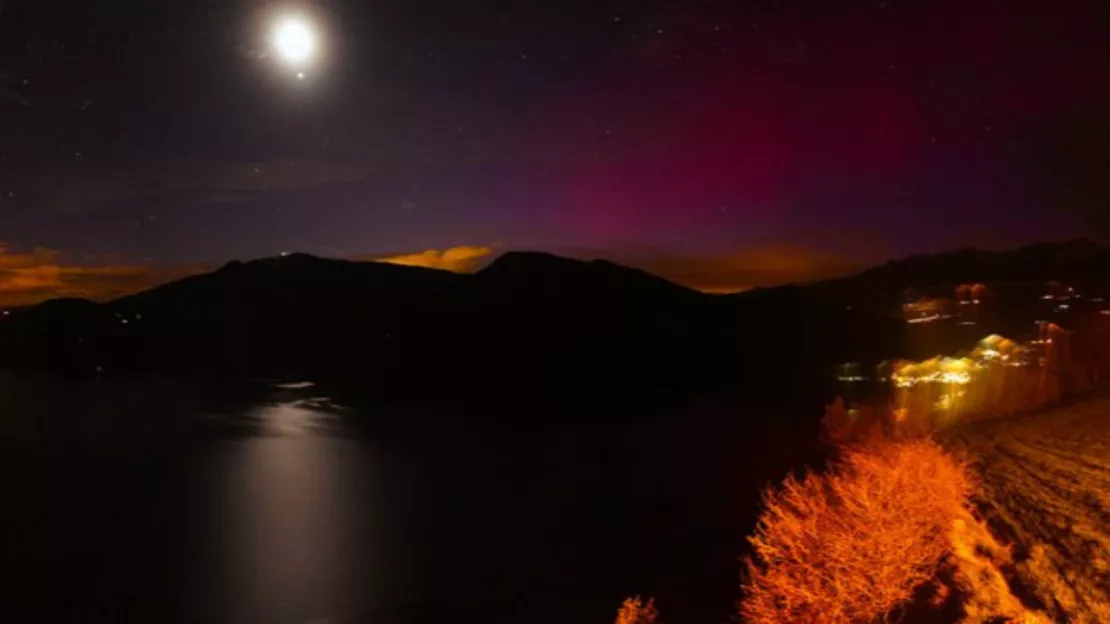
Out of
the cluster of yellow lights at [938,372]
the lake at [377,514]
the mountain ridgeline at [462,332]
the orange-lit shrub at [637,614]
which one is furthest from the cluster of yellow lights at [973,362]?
the mountain ridgeline at [462,332]

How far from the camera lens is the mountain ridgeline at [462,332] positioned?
95312 millimetres

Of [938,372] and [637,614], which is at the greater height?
[938,372]

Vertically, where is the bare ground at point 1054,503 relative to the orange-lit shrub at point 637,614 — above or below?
above

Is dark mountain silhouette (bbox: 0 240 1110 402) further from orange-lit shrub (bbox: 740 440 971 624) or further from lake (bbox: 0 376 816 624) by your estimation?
orange-lit shrub (bbox: 740 440 971 624)

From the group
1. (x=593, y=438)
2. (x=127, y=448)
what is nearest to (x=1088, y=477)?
(x=593, y=438)

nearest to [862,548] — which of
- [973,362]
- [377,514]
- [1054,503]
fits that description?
[1054,503]

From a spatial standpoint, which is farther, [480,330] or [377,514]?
[480,330]

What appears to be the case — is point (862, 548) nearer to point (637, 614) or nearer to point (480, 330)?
point (637, 614)

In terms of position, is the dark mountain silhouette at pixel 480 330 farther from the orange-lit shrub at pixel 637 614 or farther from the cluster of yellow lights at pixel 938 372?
the orange-lit shrub at pixel 637 614

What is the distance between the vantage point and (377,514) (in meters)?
39.1

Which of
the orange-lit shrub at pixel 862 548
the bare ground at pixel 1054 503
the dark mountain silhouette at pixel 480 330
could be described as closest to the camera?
the bare ground at pixel 1054 503

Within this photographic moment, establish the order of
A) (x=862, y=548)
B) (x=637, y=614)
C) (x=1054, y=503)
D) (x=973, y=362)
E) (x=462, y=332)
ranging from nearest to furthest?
(x=862, y=548) → (x=1054, y=503) → (x=637, y=614) → (x=973, y=362) → (x=462, y=332)

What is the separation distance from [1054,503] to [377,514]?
1231 inches

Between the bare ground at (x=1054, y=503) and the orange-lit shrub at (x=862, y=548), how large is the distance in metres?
1.11
